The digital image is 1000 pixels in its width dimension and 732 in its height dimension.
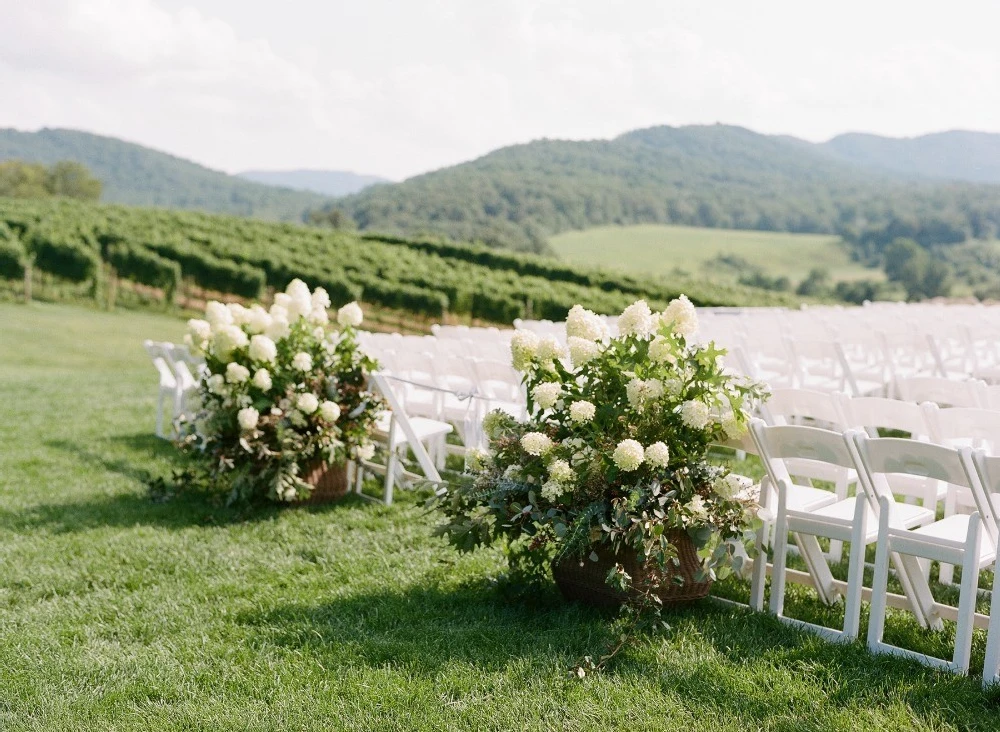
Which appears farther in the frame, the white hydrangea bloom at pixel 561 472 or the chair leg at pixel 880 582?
the white hydrangea bloom at pixel 561 472

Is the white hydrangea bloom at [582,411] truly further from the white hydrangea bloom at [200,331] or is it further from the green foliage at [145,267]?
the green foliage at [145,267]

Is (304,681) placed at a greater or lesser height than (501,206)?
lesser

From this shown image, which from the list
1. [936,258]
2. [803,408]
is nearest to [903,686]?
[803,408]

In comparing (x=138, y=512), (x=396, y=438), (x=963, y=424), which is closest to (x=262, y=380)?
(x=396, y=438)

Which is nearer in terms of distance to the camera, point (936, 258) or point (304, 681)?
point (304, 681)

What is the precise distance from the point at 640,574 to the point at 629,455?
0.54 m

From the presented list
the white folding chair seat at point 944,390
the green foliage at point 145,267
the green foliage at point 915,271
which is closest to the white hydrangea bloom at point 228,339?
the white folding chair seat at point 944,390

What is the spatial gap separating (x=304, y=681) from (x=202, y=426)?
2795 mm

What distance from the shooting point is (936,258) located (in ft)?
254

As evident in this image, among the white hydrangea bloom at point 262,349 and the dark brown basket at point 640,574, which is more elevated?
the white hydrangea bloom at point 262,349

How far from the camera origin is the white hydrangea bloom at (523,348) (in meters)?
4.10

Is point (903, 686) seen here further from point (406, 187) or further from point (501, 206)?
point (406, 187)

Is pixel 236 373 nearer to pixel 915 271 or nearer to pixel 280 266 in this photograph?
pixel 280 266

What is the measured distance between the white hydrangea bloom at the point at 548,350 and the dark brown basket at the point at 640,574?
0.81m
